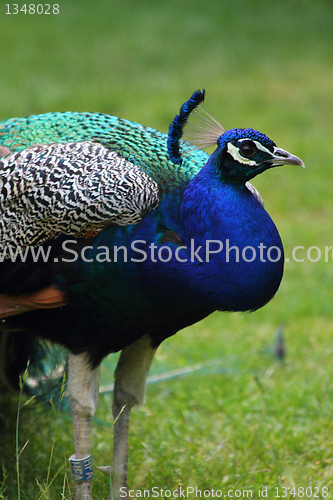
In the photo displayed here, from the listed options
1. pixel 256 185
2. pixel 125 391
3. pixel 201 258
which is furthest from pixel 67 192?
pixel 256 185

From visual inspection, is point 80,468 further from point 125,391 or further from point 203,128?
point 203,128

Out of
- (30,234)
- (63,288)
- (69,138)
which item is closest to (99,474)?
(63,288)

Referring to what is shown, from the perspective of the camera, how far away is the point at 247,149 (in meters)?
2.02

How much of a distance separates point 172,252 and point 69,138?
2.07 ft

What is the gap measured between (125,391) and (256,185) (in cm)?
406

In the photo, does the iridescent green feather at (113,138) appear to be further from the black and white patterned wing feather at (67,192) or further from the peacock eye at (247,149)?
the peacock eye at (247,149)

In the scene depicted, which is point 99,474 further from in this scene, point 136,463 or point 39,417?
point 39,417

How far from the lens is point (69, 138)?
89.5 inches

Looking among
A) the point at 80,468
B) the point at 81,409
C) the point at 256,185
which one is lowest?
the point at 80,468

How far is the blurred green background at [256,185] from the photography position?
2758 mm

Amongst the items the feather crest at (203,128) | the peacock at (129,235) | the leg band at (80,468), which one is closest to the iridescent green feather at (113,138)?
the peacock at (129,235)

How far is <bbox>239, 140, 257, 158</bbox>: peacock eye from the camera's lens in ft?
6.63

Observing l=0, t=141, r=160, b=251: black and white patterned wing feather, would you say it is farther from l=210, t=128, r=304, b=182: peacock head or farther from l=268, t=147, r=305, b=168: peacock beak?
l=268, t=147, r=305, b=168: peacock beak

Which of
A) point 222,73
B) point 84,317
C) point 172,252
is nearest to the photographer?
point 172,252
